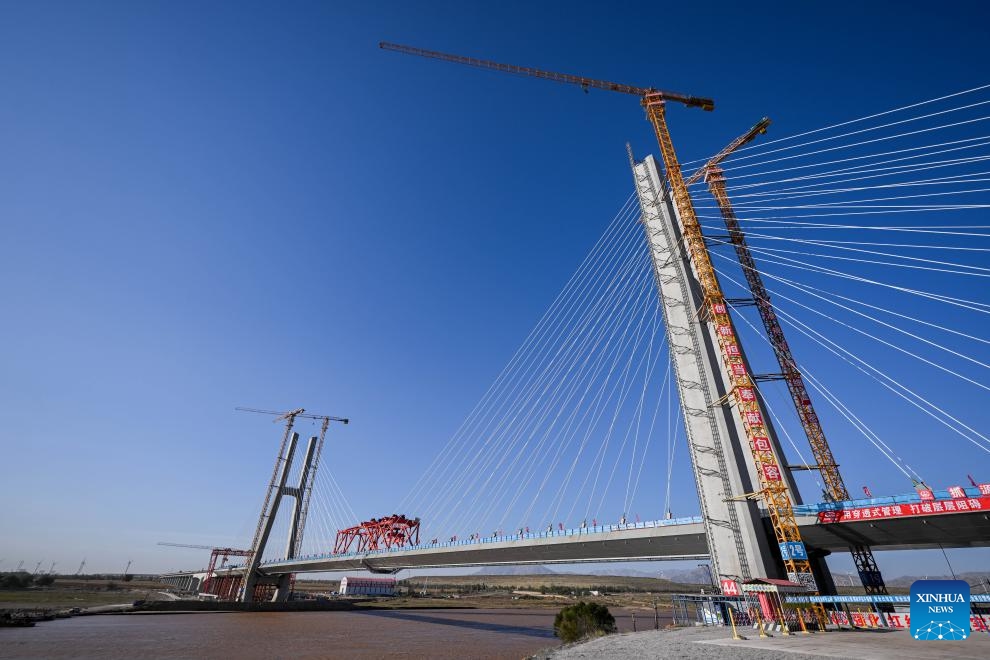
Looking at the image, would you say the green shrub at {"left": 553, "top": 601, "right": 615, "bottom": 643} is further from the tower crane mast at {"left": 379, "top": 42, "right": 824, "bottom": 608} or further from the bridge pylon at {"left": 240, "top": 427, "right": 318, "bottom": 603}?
the bridge pylon at {"left": 240, "top": 427, "right": 318, "bottom": 603}

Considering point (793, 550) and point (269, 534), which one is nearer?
point (793, 550)

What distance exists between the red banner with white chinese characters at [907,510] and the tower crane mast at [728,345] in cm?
222

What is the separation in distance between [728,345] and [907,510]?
40.1 ft

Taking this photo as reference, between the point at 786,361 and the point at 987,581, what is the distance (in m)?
30.5

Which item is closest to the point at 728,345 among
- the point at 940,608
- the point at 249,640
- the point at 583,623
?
the point at 583,623

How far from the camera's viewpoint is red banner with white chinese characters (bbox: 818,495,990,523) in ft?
68.9

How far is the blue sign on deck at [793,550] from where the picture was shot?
24250 millimetres

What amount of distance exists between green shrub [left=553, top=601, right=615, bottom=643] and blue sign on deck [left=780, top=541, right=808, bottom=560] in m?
10.4

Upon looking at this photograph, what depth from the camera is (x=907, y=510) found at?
22.8 metres

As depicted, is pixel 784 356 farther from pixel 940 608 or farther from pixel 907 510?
pixel 940 608

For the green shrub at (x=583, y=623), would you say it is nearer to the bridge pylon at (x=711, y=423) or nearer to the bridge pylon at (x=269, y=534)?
the bridge pylon at (x=711, y=423)

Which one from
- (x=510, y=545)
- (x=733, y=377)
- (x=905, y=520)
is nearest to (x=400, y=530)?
(x=510, y=545)

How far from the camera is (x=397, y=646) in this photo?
97.2ft

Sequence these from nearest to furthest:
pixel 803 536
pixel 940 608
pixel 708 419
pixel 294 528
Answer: pixel 940 608 → pixel 803 536 → pixel 708 419 → pixel 294 528
